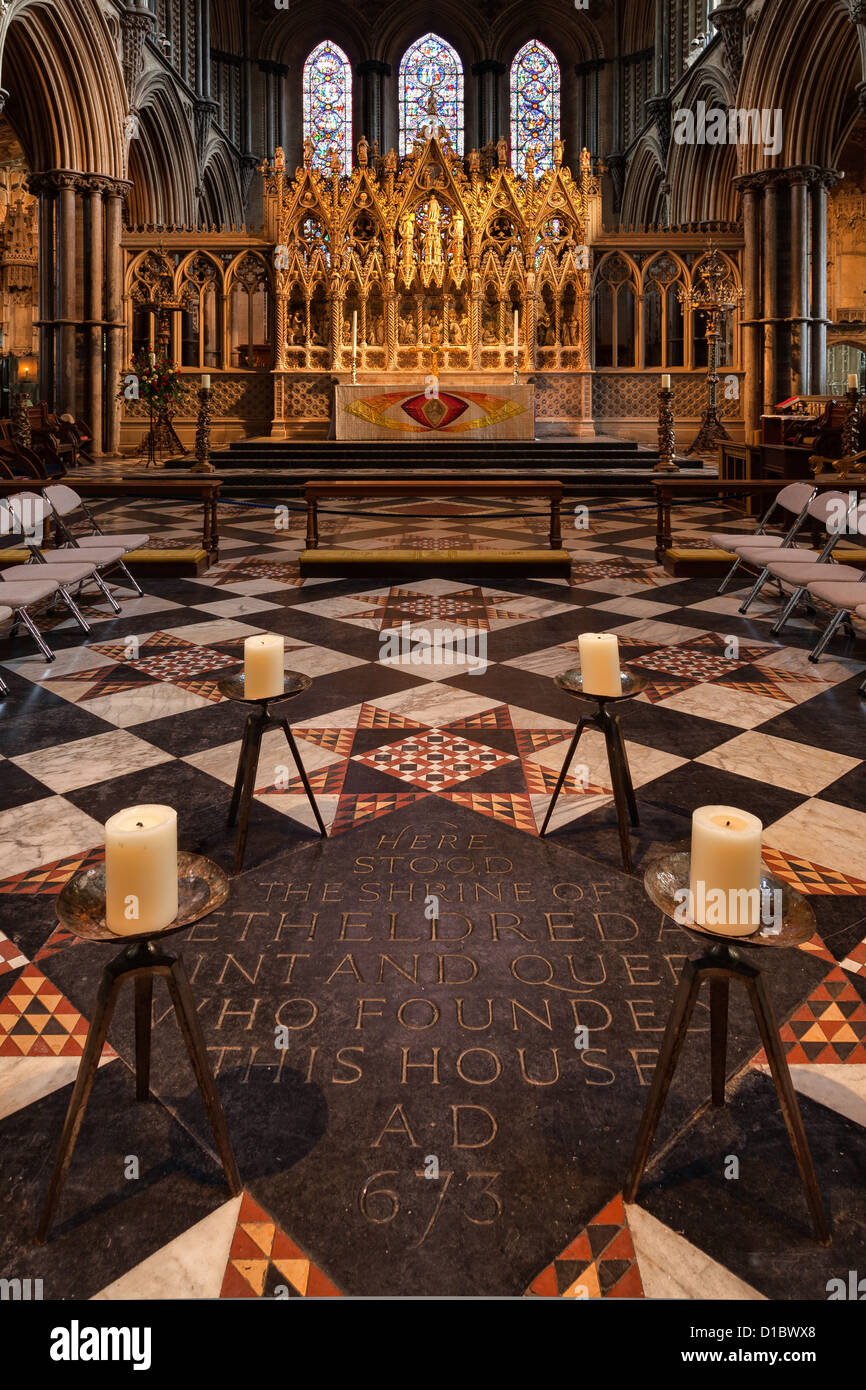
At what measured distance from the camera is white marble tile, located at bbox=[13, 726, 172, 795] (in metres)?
3.45

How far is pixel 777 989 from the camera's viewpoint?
7.23 ft

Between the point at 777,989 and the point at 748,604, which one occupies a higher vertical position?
the point at 748,604

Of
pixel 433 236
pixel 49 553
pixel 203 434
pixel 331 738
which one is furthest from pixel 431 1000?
pixel 433 236

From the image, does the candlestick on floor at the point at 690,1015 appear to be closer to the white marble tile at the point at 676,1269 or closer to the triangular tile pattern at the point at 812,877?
the white marble tile at the point at 676,1269

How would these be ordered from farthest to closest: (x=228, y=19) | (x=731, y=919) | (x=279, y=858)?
1. (x=228, y=19)
2. (x=279, y=858)
3. (x=731, y=919)

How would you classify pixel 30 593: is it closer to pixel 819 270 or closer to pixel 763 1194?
pixel 763 1194

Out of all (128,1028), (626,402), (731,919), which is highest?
(626,402)

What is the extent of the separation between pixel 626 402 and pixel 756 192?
4080mm

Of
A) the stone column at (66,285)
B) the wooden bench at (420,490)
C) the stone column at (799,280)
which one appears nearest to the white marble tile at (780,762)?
the wooden bench at (420,490)

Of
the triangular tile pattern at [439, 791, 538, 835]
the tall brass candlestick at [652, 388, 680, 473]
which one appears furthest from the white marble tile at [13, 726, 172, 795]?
the tall brass candlestick at [652, 388, 680, 473]

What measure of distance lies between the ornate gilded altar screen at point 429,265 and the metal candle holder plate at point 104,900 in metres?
14.5
